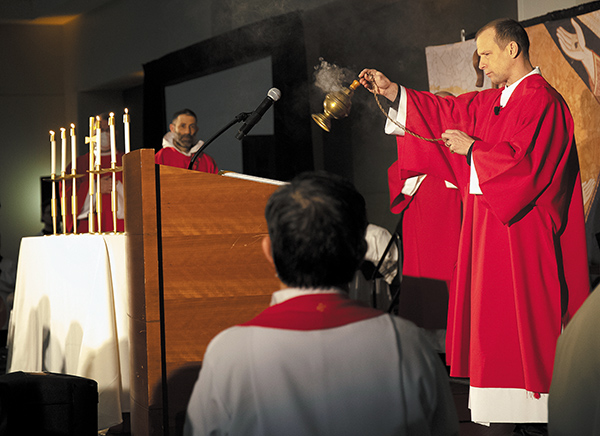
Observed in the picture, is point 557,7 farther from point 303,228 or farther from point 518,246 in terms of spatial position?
point 303,228

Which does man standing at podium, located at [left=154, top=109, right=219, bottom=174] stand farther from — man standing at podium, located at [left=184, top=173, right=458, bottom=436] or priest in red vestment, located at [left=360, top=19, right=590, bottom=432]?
man standing at podium, located at [left=184, top=173, right=458, bottom=436]

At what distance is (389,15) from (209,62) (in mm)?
1740

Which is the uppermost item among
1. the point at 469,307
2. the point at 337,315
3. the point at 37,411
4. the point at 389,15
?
the point at 389,15

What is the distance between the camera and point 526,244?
2.66 m

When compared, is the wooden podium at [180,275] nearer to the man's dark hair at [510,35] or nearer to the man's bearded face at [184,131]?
the man's dark hair at [510,35]

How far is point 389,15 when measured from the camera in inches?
195

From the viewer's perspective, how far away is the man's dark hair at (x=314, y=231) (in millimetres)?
969

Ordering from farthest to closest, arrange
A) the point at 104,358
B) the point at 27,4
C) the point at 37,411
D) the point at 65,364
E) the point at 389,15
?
1. the point at 27,4
2. the point at 389,15
3. the point at 65,364
4. the point at 104,358
5. the point at 37,411

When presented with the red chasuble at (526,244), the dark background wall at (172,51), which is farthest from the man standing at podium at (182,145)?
the red chasuble at (526,244)

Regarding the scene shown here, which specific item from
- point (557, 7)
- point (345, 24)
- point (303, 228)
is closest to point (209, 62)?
point (345, 24)

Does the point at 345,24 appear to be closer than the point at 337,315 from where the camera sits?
No

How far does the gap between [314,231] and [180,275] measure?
1.03m

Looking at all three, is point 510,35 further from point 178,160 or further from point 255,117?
point 178,160

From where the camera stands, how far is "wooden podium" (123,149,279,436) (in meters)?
1.90
